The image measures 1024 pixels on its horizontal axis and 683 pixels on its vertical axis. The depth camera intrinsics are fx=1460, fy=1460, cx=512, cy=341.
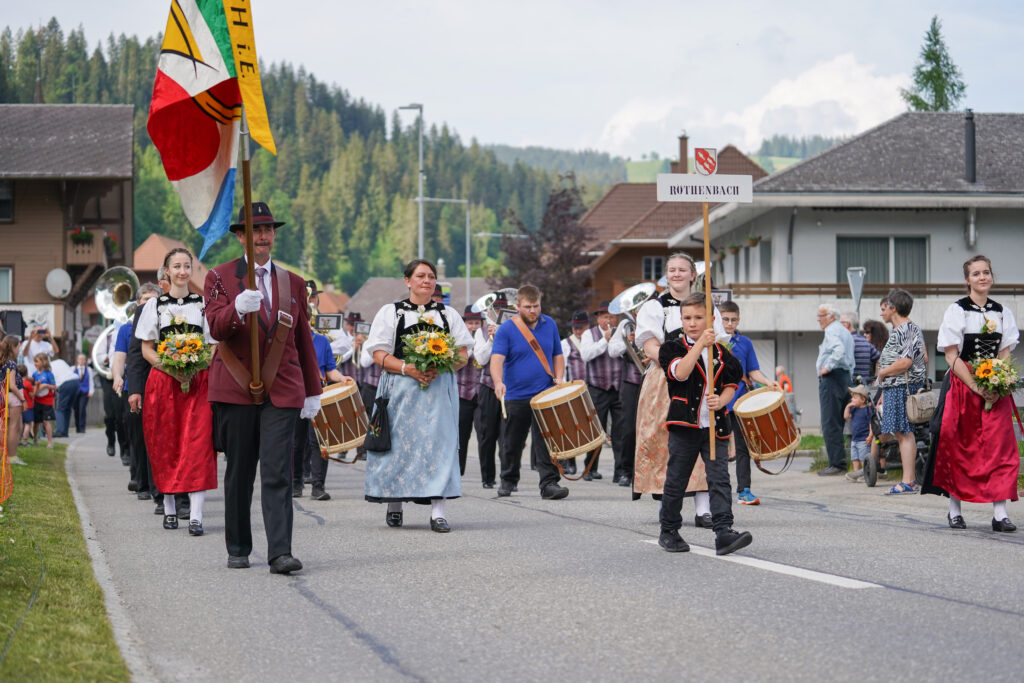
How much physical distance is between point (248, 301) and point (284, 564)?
5.20ft

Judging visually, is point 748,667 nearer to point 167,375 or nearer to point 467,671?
point 467,671

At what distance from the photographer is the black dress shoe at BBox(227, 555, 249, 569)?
29.7 feet

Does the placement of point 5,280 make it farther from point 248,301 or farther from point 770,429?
point 248,301

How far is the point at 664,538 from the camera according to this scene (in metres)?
9.50

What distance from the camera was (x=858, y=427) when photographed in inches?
664

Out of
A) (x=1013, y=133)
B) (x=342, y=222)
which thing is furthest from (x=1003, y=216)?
(x=342, y=222)

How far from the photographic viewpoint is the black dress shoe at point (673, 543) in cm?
941

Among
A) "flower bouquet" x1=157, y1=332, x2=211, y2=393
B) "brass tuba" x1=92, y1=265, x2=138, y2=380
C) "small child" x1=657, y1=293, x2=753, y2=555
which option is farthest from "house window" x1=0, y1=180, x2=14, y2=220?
"small child" x1=657, y1=293, x2=753, y2=555

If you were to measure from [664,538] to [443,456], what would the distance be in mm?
2201

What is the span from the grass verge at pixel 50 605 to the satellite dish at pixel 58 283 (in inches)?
1585

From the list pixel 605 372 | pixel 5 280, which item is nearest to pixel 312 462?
pixel 605 372

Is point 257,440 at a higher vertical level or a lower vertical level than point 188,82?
lower

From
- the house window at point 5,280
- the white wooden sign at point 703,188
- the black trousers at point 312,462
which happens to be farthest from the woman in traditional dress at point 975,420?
the house window at point 5,280

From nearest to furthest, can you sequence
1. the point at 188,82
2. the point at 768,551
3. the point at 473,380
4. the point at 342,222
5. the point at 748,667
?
the point at 748,667 < the point at 188,82 < the point at 768,551 < the point at 473,380 < the point at 342,222
